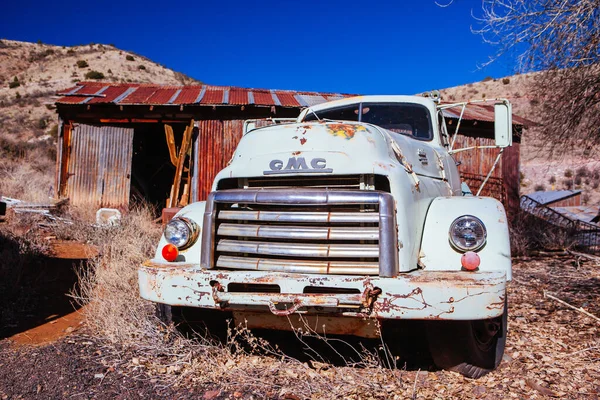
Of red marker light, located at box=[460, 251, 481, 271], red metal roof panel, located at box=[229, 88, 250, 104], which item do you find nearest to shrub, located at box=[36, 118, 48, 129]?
red metal roof panel, located at box=[229, 88, 250, 104]

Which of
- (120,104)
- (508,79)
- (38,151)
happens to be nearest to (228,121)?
(120,104)

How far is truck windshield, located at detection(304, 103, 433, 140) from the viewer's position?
468 centimetres

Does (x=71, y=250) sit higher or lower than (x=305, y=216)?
lower

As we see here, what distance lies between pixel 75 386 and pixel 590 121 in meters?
7.60

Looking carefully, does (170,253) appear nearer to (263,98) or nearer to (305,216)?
(305,216)

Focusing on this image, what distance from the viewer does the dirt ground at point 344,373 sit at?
3078 millimetres

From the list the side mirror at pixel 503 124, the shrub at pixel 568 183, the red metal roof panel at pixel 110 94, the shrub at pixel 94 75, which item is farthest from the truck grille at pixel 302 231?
the shrub at pixel 94 75

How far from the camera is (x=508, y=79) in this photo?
4056 cm

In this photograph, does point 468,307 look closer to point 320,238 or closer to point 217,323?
point 320,238

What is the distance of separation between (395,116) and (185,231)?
97.9 inches

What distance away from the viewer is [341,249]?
296 cm

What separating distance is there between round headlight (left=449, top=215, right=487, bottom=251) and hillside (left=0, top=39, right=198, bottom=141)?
2855cm

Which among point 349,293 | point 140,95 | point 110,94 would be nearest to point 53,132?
point 110,94

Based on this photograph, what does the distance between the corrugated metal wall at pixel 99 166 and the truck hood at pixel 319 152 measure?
9753mm
